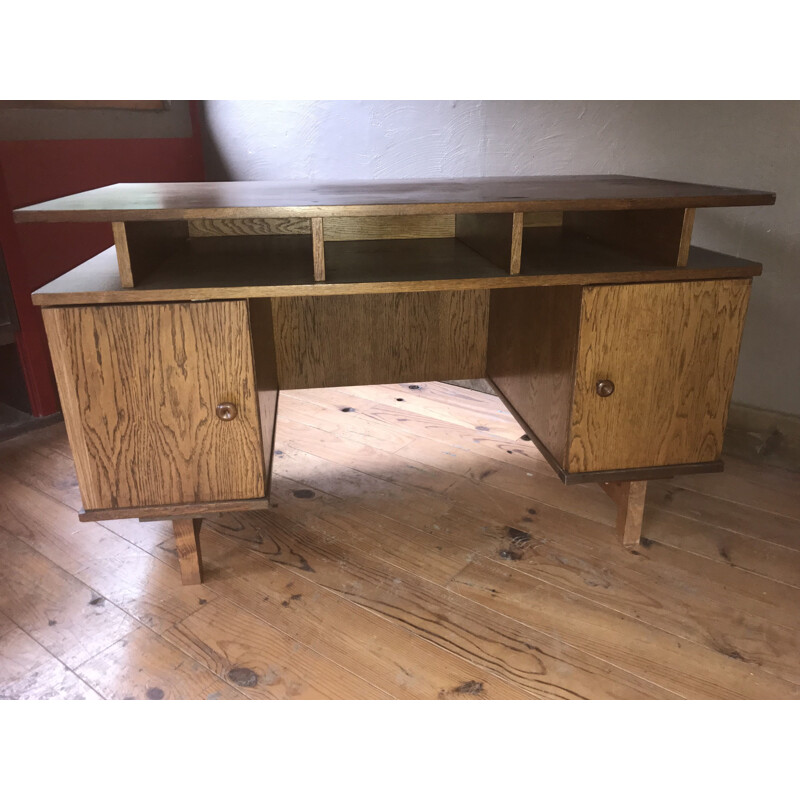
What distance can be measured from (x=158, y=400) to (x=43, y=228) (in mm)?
1214

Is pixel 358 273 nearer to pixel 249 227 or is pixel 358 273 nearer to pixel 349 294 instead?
pixel 349 294

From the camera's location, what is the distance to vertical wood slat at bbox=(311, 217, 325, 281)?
1087mm

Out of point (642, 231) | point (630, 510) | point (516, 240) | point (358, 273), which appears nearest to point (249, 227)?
point (358, 273)

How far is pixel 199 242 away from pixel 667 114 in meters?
1.20

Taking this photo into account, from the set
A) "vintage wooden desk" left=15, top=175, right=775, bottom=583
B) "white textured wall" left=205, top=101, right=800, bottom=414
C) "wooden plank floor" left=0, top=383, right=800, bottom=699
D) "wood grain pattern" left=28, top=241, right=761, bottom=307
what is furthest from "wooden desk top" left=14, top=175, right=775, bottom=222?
"wooden plank floor" left=0, top=383, right=800, bottom=699

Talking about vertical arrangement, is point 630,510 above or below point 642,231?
below

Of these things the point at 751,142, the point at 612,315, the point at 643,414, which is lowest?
the point at 643,414

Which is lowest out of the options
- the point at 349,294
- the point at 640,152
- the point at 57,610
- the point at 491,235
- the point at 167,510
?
the point at 57,610

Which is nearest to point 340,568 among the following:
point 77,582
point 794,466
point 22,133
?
point 77,582

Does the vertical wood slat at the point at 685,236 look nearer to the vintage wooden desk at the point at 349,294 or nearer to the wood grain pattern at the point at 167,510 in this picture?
the vintage wooden desk at the point at 349,294

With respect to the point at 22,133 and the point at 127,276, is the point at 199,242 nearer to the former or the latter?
the point at 127,276

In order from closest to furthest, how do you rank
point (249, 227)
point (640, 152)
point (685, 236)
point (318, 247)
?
point (318, 247), point (685, 236), point (249, 227), point (640, 152)

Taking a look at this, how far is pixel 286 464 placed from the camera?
180cm

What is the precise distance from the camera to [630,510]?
1.41 metres
